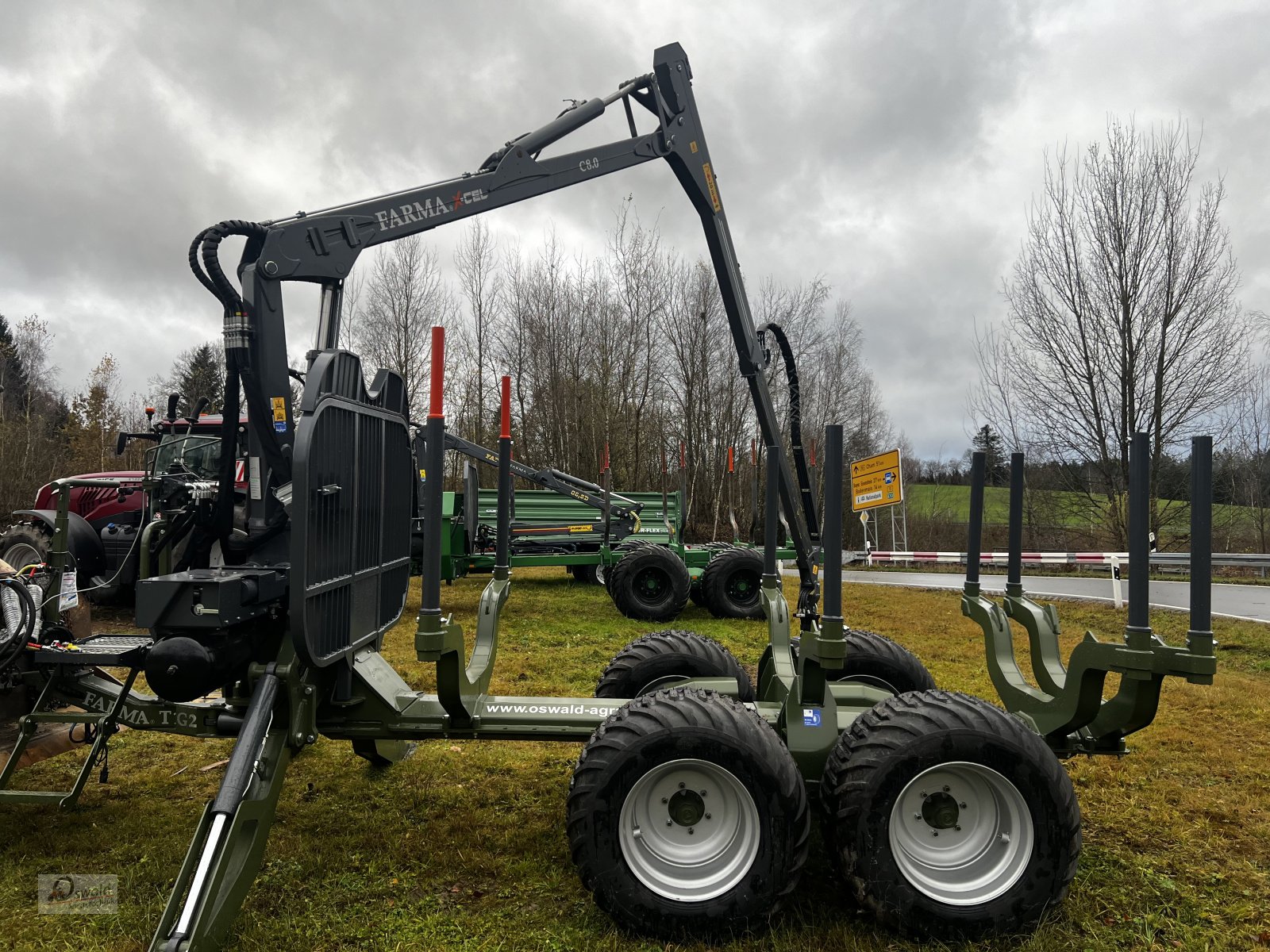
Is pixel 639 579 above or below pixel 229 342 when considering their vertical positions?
below

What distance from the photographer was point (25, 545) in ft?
30.0

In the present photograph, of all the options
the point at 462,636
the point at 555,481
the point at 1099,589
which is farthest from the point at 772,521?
the point at 1099,589

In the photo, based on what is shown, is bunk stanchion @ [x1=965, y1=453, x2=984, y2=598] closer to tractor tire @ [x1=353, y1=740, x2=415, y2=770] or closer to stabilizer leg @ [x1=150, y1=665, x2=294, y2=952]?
tractor tire @ [x1=353, y1=740, x2=415, y2=770]

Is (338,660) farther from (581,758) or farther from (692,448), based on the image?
(692,448)

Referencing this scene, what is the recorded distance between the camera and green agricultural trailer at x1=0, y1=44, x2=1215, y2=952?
2.80 meters

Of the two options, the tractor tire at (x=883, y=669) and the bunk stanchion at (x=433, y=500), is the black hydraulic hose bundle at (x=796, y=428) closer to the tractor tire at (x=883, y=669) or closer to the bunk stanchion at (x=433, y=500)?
the tractor tire at (x=883, y=669)

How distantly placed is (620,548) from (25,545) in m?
7.67

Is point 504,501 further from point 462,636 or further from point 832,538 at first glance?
point 832,538

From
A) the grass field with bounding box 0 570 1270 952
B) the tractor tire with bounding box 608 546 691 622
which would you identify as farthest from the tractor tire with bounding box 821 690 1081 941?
the tractor tire with bounding box 608 546 691 622

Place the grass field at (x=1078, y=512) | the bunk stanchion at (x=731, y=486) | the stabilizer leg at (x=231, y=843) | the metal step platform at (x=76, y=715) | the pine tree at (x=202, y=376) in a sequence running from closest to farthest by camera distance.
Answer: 1. the stabilizer leg at (x=231, y=843)
2. the metal step platform at (x=76, y=715)
3. the bunk stanchion at (x=731, y=486)
4. the grass field at (x=1078, y=512)
5. the pine tree at (x=202, y=376)

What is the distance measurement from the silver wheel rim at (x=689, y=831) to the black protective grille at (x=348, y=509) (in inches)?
54.9

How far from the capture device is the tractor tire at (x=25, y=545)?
30.2ft

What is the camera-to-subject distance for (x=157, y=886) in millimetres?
3291

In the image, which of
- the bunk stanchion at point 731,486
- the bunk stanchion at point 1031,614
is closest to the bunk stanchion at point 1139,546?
the bunk stanchion at point 1031,614
